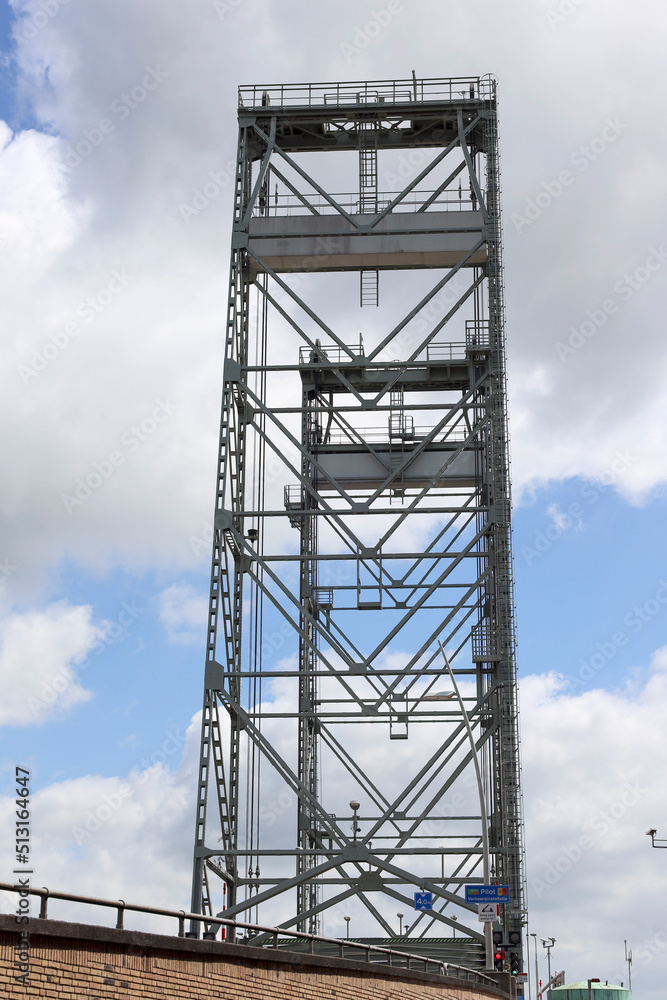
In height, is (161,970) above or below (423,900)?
below

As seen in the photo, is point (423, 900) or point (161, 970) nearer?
point (161, 970)

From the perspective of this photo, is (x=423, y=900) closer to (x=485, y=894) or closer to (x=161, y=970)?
(x=485, y=894)

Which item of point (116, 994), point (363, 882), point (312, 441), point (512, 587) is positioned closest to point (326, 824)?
point (363, 882)

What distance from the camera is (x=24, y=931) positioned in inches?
499

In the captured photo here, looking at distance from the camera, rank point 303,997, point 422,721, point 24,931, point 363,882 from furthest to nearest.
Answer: point 422,721, point 363,882, point 303,997, point 24,931

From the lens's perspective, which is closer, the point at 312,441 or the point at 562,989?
the point at 312,441

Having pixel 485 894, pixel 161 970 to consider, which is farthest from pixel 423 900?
pixel 161 970

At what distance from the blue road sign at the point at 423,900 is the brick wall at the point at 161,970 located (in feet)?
52.9

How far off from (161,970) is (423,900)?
22577 millimetres

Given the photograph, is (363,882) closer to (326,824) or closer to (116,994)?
(326,824)

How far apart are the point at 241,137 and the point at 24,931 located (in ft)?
126

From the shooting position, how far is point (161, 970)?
1508 centimetres

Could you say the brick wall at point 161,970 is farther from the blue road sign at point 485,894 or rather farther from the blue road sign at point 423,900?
the blue road sign at point 423,900

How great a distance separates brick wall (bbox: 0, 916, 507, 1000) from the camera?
515 inches
